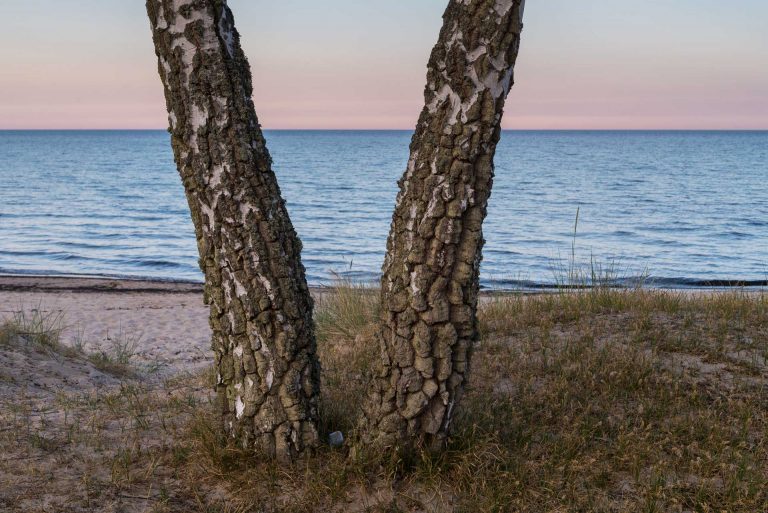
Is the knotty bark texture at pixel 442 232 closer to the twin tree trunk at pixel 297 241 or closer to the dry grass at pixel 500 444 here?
the twin tree trunk at pixel 297 241

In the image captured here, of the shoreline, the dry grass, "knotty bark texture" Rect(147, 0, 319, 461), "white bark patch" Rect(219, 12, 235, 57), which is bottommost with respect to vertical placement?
the shoreline

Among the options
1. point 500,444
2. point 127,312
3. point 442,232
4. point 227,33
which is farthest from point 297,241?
point 127,312

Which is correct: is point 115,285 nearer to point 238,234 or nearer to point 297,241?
point 297,241

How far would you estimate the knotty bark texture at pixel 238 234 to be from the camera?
3758 millimetres

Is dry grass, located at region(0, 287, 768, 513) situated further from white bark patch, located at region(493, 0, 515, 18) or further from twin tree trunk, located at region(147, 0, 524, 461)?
white bark patch, located at region(493, 0, 515, 18)

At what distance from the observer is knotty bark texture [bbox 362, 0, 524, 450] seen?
3.61 meters

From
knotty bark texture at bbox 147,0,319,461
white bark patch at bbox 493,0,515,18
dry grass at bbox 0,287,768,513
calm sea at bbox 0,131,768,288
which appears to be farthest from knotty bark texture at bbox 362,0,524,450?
calm sea at bbox 0,131,768,288

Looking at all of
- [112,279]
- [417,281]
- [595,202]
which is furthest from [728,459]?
[595,202]

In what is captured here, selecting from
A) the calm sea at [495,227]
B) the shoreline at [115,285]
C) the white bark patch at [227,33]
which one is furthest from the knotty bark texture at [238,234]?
the shoreline at [115,285]

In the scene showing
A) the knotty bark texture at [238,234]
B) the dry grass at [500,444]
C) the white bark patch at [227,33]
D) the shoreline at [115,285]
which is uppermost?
the white bark patch at [227,33]

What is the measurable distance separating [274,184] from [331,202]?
Answer: 3340 centimetres

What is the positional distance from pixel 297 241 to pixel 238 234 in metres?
0.40

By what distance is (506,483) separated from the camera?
3.84 metres

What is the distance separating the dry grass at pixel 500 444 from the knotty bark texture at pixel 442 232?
0.33 metres
